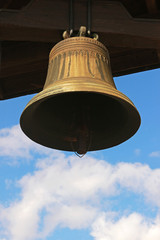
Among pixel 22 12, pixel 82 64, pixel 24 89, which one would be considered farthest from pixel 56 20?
pixel 24 89

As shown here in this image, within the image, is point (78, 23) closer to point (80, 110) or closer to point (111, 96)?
point (80, 110)

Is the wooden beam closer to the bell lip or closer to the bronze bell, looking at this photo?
the bronze bell

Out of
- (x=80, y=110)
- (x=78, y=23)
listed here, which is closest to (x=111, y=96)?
(x=80, y=110)

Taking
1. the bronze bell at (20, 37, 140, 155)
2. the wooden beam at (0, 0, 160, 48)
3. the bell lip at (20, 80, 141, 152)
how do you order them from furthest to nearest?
the wooden beam at (0, 0, 160, 48) < the bronze bell at (20, 37, 140, 155) < the bell lip at (20, 80, 141, 152)

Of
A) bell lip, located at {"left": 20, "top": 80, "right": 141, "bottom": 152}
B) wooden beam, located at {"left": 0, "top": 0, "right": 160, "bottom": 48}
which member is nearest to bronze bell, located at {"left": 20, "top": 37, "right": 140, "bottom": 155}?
bell lip, located at {"left": 20, "top": 80, "right": 141, "bottom": 152}

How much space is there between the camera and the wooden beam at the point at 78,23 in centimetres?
365

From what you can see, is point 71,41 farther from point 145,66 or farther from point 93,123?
point 145,66

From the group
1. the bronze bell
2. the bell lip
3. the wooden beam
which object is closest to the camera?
the bell lip

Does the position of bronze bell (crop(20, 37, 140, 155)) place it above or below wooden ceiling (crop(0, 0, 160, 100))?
below

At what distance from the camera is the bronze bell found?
3260 mm

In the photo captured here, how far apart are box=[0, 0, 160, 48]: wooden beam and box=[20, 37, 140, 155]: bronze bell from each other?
27cm

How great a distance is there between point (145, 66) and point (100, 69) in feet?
4.02

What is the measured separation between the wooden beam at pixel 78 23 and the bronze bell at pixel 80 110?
0.88ft

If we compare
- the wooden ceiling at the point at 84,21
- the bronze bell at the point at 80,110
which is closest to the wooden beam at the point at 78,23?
the wooden ceiling at the point at 84,21
